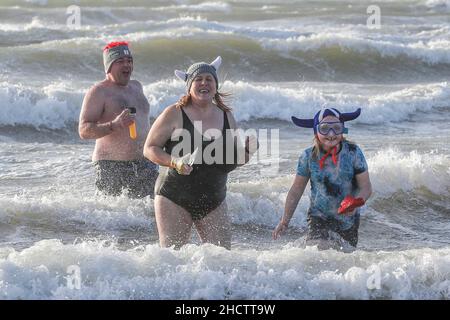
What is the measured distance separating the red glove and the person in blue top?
169 mm

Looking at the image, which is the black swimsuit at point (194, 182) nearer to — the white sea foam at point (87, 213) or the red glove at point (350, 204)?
the red glove at point (350, 204)

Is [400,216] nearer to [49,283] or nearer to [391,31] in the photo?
[49,283]

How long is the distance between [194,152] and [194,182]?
0.91 feet

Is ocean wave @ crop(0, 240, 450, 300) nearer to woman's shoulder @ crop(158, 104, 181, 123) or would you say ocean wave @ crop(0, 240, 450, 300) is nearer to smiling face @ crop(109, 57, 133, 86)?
woman's shoulder @ crop(158, 104, 181, 123)

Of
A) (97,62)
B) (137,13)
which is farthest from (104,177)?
(137,13)

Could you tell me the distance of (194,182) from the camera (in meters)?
6.20

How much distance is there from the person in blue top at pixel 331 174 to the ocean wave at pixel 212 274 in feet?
0.99

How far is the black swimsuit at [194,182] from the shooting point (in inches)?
243

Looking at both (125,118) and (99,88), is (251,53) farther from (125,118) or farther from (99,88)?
(125,118)

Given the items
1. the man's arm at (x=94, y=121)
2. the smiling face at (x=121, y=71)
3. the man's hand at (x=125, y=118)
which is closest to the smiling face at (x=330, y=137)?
the man's hand at (x=125, y=118)

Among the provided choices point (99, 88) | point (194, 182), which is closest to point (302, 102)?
point (99, 88)

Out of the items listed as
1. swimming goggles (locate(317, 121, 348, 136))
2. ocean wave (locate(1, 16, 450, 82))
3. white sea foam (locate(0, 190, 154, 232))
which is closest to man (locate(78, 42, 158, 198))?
Result: white sea foam (locate(0, 190, 154, 232))

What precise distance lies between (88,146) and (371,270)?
770cm

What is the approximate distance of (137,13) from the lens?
36.2 m
